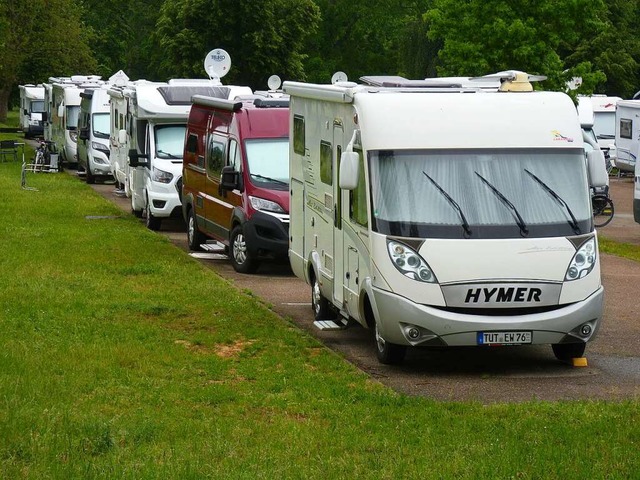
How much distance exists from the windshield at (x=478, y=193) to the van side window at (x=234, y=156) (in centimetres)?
772

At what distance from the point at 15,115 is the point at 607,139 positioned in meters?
60.5

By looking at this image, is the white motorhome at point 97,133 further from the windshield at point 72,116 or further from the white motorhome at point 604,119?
the white motorhome at point 604,119

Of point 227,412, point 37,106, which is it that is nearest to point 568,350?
point 227,412

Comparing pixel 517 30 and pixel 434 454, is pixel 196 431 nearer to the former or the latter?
pixel 434 454

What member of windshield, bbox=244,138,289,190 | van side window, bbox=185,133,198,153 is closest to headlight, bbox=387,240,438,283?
windshield, bbox=244,138,289,190

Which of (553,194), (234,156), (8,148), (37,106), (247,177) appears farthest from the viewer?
(37,106)

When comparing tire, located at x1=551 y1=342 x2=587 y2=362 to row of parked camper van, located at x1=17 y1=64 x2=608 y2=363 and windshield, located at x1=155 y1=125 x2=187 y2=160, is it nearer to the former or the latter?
row of parked camper van, located at x1=17 y1=64 x2=608 y2=363

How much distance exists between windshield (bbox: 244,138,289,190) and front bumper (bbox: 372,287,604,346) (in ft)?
25.4

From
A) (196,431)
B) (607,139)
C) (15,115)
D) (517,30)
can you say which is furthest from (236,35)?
(196,431)

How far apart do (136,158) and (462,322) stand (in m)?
15.0

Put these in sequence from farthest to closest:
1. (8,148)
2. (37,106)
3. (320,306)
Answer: (37,106), (8,148), (320,306)

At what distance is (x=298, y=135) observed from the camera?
1543 centimetres

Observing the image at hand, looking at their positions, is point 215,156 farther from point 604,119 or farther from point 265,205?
point 604,119

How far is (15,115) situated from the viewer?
97.8 metres
